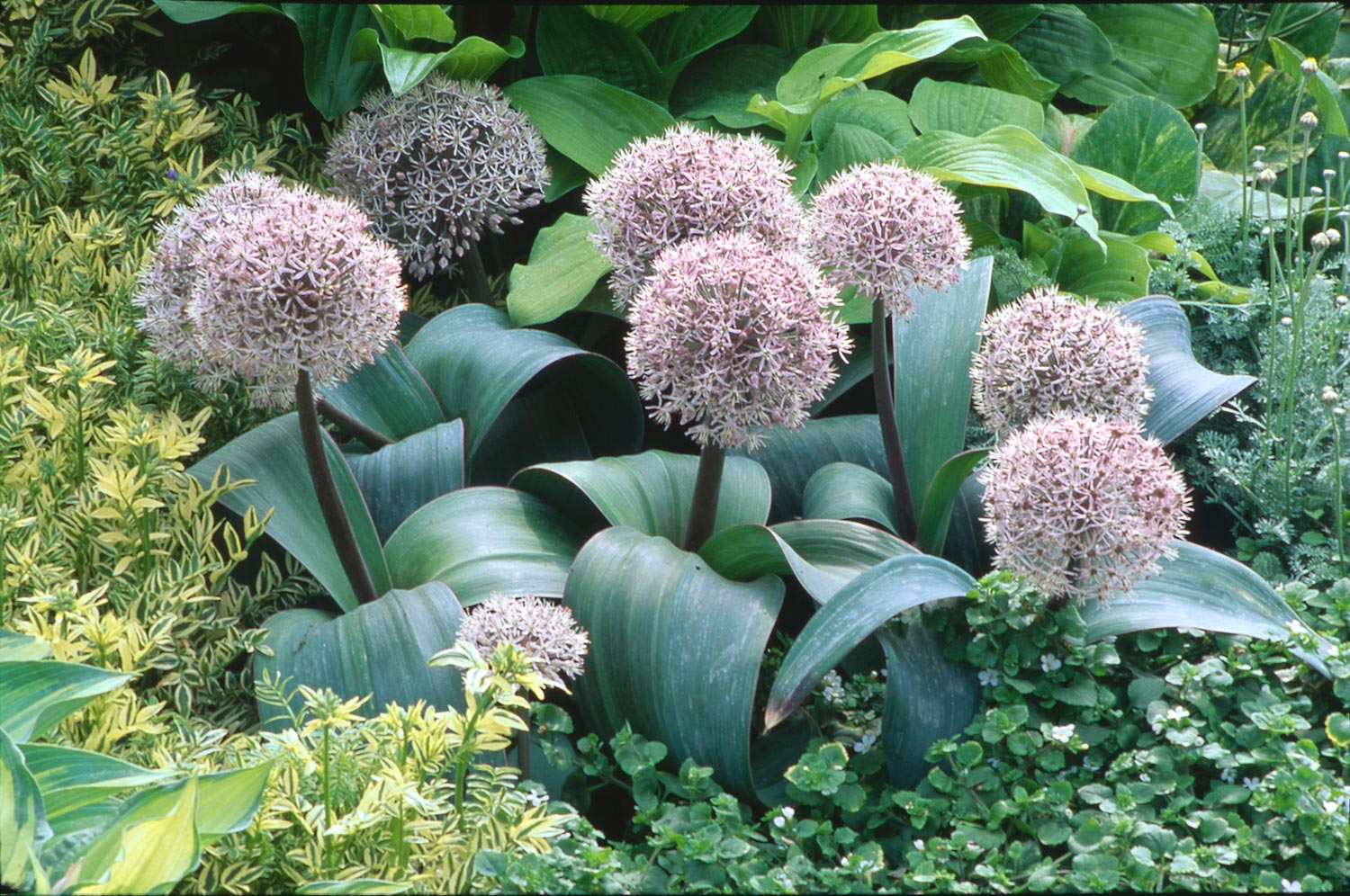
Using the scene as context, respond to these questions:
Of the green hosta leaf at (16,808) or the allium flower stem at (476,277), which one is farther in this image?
the allium flower stem at (476,277)

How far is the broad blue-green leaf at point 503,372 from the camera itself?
2.32 meters

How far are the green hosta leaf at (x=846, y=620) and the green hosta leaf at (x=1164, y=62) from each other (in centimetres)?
244

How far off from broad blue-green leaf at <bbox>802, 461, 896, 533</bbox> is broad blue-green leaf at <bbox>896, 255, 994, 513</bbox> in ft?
0.20

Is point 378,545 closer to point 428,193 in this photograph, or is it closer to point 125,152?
point 428,193

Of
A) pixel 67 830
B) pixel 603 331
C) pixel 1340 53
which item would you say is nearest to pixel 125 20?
→ pixel 603 331

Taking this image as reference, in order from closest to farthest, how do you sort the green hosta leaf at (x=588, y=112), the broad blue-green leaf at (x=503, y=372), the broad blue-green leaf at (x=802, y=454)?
the broad blue-green leaf at (x=503, y=372) < the broad blue-green leaf at (x=802, y=454) < the green hosta leaf at (x=588, y=112)

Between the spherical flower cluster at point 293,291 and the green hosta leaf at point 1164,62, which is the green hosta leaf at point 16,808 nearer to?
the spherical flower cluster at point 293,291

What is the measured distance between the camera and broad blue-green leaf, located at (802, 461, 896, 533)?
2.13 metres

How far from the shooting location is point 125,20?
3.10m

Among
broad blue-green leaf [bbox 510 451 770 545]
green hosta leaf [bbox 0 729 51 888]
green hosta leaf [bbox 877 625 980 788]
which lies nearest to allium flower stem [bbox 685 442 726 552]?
broad blue-green leaf [bbox 510 451 770 545]

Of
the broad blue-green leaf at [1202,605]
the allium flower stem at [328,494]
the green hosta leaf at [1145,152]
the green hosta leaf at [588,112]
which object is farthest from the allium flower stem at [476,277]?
the green hosta leaf at [1145,152]

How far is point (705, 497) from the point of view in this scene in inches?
79.0

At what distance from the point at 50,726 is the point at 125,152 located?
170 cm

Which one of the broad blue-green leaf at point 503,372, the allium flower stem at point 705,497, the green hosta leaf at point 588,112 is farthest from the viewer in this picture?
the green hosta leaf at point 588,112
